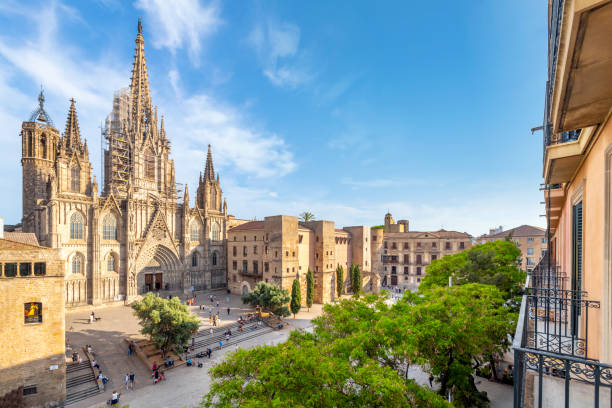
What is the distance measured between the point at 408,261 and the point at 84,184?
56.3 meters

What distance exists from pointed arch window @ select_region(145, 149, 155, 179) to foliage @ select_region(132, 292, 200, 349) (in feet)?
95.3

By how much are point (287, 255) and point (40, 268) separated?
86.3 ft

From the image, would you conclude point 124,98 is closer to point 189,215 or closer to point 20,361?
point 189,215

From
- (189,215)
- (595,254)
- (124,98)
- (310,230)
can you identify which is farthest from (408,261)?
(124,98)

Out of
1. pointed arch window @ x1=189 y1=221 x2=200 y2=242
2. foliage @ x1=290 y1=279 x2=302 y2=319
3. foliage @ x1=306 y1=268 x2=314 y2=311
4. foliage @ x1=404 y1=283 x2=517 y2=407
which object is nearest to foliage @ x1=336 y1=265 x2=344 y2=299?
foliage @ x1=306 y1=268 x2=314 y2=311

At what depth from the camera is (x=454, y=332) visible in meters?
11.7

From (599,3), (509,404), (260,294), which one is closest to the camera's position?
(599,3)

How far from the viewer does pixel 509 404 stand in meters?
16.1

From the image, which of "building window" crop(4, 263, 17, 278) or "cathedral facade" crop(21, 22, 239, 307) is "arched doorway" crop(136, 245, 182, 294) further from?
"building window" crop(4, 263, 17, 278)

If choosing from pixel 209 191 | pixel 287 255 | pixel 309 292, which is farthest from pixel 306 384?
pixel 209 191

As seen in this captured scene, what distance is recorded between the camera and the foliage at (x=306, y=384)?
27.2 ft

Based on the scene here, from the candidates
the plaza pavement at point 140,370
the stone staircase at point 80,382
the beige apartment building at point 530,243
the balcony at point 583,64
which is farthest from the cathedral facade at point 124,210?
the beige apartment building at point 530,243

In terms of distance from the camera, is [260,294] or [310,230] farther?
[310,230]

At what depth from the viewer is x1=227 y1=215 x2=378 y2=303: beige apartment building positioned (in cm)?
3953
